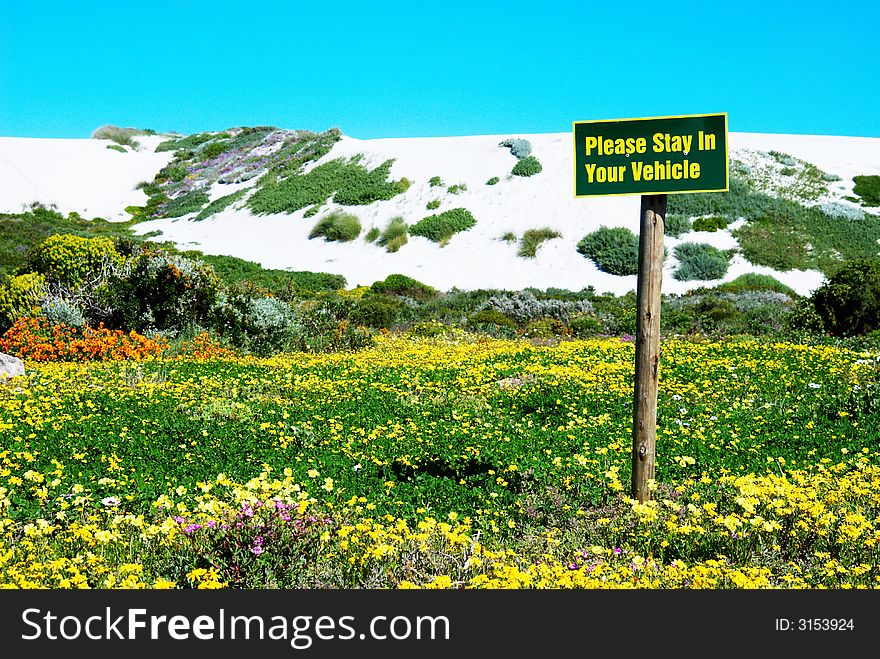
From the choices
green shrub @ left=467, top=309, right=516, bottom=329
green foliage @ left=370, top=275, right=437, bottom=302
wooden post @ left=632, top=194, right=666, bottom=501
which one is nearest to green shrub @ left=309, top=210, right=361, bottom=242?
green foliage @ left=370, top=275, right=437, bottom=302

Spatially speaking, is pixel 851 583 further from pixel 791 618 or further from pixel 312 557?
pixel 312 557

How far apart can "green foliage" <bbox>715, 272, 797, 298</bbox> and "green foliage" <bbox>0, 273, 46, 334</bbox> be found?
1957 centimetres

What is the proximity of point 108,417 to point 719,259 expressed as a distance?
25.3 m

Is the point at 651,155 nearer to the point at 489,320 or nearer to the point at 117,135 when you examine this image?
the point at 489,320

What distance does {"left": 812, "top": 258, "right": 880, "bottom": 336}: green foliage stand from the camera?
15.0 m

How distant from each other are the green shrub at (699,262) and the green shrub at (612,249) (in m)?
1.64

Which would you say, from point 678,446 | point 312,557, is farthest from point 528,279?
point 312,557

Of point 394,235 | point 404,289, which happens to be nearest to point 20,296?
point 404,289

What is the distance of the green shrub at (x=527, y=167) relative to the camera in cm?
3956

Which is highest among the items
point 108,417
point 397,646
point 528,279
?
point 528,279

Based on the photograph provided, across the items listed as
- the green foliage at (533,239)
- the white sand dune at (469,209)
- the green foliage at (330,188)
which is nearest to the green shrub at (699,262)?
the white sand dune at (469,209)

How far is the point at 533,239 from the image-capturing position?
3259 centimetres

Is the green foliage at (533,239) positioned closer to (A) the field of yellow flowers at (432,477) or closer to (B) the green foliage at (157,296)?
(B) the green foliage at (157,296)

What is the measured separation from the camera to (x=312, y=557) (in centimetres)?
418
